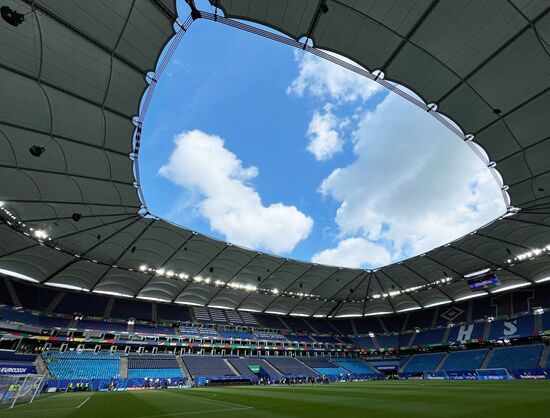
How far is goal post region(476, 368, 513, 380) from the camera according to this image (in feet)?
131

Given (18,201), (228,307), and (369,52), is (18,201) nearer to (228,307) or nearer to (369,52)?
(369,52)

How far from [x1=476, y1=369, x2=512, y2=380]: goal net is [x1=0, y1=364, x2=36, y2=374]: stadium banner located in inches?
2296

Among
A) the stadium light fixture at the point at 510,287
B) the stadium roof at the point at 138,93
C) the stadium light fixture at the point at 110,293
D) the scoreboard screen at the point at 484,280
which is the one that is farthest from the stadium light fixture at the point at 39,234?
the stadium light fixture at the point at 510,287

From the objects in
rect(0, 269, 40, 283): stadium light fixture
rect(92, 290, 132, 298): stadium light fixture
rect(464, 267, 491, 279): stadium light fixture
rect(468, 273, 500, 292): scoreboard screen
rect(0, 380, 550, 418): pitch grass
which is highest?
rect(92, 290, 132, 298): stadium light fixture

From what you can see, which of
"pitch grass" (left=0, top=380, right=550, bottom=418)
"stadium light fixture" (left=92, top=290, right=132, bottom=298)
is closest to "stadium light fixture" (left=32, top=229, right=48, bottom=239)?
"stadium light fixture" (left=92, top=290, right=132, bottom=298)

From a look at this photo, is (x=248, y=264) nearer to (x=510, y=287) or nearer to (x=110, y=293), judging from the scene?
(x=110, y=293)

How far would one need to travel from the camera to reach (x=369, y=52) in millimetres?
15438

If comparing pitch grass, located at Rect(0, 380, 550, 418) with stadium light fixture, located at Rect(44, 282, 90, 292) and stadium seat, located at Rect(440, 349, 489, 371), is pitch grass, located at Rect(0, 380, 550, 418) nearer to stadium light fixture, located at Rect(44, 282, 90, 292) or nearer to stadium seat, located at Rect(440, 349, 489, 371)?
stadium light fixture, located at Rect(44, 282, 90, 292)

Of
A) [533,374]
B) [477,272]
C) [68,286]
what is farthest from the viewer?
[477,272]

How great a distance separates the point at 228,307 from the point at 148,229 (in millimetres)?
30069

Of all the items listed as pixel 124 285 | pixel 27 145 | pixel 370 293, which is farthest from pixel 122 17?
pixel 370 293

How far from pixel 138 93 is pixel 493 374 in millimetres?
56175

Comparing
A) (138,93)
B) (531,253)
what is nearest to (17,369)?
(138,93)

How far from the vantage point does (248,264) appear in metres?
41.6
